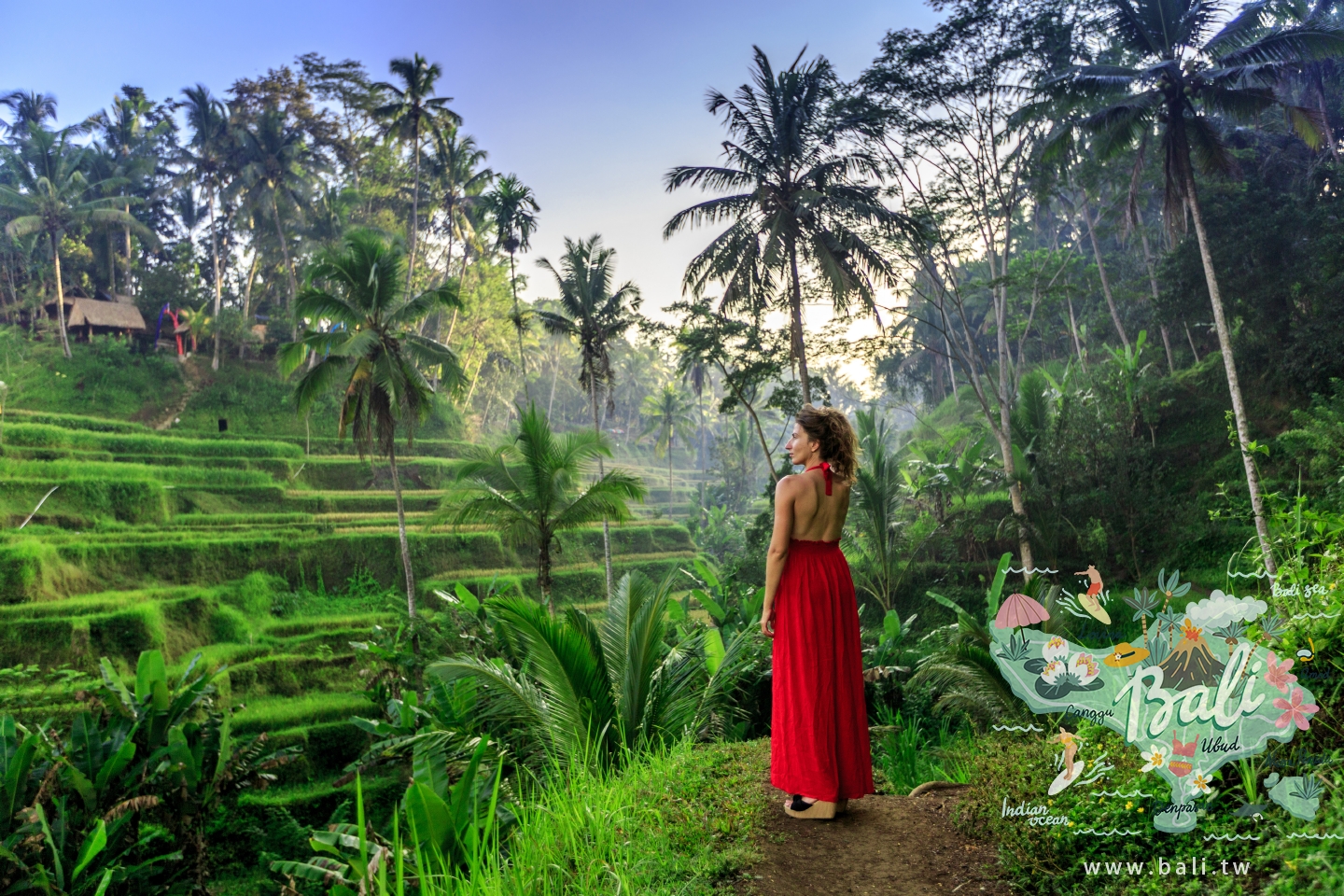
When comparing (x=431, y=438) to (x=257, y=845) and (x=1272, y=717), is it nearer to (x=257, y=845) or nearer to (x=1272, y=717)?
(x=257, y=845)

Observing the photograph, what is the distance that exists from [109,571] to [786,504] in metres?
15.4

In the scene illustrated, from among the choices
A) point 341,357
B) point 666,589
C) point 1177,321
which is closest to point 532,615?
point 666,589

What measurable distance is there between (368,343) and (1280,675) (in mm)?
14125

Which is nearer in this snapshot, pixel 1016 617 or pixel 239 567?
pixel 1016 617

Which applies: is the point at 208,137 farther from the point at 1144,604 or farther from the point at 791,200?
the point at 1144,604

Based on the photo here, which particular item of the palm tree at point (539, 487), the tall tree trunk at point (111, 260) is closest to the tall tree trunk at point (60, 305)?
the tall tree trunk at point (111, 260)

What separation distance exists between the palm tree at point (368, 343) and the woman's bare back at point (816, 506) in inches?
481

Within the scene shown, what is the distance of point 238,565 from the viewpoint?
15.8m

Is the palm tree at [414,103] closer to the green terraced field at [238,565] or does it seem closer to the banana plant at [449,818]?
the green terraced field at [238,565]

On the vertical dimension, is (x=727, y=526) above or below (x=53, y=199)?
below

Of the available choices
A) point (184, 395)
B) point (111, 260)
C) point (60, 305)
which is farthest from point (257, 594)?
point (111, 260)

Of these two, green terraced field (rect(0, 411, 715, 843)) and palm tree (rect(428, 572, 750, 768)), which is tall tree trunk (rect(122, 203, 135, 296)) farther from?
palm tree (rect(428, 572, 750, 768))

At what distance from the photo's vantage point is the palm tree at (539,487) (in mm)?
11984

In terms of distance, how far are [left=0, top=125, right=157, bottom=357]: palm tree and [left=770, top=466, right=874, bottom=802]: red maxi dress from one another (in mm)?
28340
